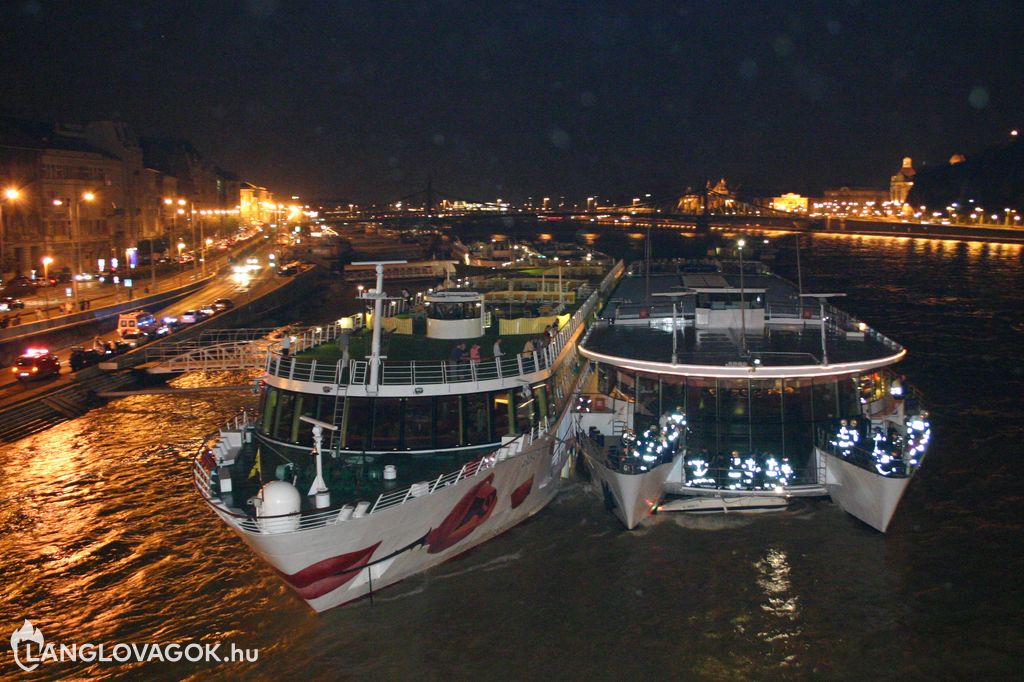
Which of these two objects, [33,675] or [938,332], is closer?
[33,675]

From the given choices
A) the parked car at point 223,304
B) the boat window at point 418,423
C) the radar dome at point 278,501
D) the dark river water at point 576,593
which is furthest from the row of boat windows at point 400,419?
the parked car at point 223,304

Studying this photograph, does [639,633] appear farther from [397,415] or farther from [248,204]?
[248,204]

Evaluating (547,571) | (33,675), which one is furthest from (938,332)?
(33,675)

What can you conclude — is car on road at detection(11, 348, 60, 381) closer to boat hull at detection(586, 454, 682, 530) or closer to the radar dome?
the radar dome

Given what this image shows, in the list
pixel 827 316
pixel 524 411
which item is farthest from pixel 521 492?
pixel 827 316

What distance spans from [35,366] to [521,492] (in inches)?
927

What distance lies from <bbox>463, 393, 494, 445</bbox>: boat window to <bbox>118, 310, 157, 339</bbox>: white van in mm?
27299

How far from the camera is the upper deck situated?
753 inches

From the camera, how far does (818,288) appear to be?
7006 centimetres

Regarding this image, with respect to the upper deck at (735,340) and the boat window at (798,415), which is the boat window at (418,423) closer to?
the upper deck at (735,340)

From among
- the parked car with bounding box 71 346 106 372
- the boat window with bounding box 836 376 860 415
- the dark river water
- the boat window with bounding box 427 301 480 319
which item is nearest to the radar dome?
the dark river water

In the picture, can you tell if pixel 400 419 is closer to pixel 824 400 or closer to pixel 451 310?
pixel 451 310

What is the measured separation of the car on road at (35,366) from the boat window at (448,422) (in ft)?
73.9

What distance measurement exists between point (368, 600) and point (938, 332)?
40.6 m
